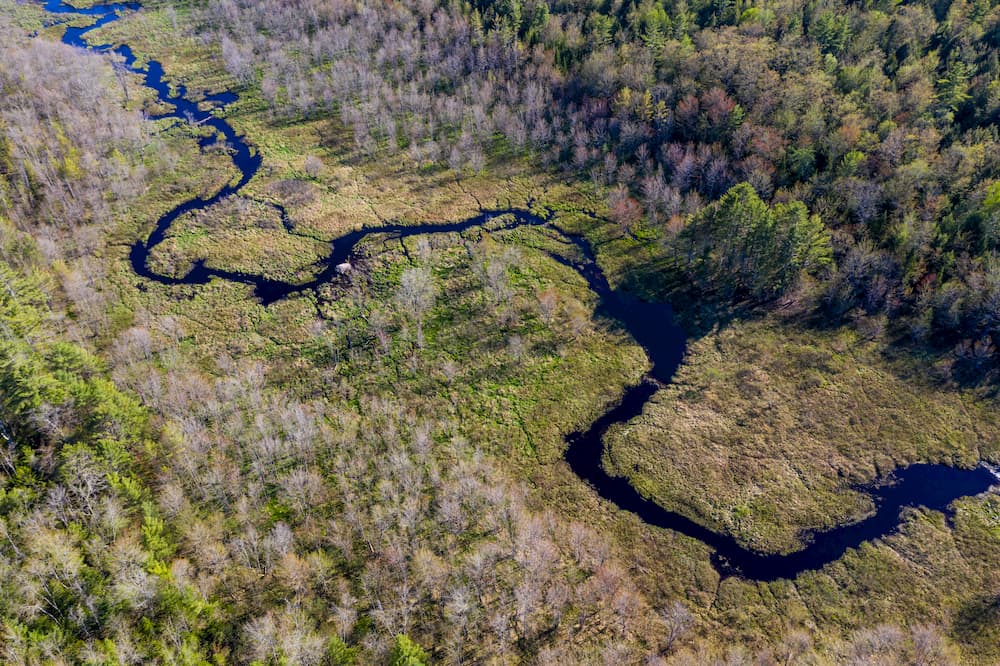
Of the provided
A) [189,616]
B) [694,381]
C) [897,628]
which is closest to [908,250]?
[694,381]

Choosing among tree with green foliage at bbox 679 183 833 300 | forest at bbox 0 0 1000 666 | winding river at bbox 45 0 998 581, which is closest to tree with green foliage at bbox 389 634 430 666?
forest at bbox 0 0 1000 666

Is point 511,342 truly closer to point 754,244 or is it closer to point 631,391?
point 631,391

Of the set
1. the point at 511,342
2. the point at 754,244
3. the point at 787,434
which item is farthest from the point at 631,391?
the point at 754,244

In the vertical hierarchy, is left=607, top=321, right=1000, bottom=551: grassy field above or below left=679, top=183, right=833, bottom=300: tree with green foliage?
below

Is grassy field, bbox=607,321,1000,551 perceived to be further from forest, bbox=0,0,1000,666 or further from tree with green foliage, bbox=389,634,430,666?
tree with green foliage, bbox=389,634,430,666

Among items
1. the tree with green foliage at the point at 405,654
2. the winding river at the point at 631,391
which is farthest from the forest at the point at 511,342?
the winding river at the point at 631,391

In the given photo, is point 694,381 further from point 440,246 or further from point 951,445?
point 440,246
